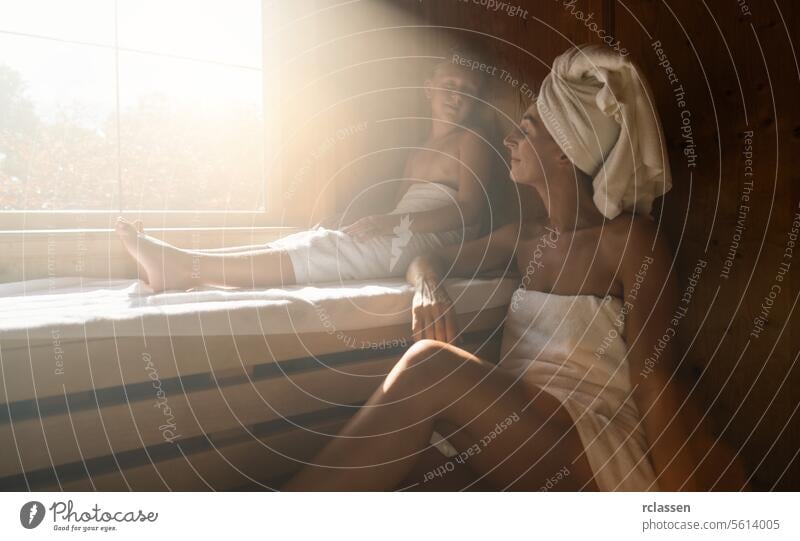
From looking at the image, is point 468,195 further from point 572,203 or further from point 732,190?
point 732,190

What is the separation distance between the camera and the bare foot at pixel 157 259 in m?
0.62

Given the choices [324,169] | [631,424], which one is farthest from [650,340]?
[324,169]

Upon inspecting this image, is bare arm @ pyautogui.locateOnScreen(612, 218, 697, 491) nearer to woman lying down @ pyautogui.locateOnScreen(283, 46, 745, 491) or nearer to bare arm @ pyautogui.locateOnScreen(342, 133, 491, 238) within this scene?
woman lying down @ pyautogui.locateOnScreen(283, 46, 745, 491)

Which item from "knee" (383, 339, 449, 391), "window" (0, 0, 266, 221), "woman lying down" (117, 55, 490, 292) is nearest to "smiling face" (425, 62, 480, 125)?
"woman lying down" (117, 55, 490, 292)

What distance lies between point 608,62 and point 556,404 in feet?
1.10

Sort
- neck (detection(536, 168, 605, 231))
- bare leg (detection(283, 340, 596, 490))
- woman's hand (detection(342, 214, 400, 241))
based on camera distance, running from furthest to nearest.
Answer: woman's hand (detection(342, 214, 400, 241)), neck (detection(536, 168, 605, 231)), bare leg (detection(283, 340, 596, 490))

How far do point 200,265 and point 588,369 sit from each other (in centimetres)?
42

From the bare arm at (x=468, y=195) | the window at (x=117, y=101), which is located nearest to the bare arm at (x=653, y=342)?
the bare arm at (x=468, y=195)

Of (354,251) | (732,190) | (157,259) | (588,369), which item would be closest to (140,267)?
(157,259)

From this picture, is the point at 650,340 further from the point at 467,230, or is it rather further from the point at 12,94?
the point at 12,94

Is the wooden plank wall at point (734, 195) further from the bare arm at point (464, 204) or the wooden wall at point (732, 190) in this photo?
the bare arm at point (464, 204)

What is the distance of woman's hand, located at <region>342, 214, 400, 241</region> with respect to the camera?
0.75m

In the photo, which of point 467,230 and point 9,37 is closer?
point 9,37

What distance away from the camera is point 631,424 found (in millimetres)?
556
